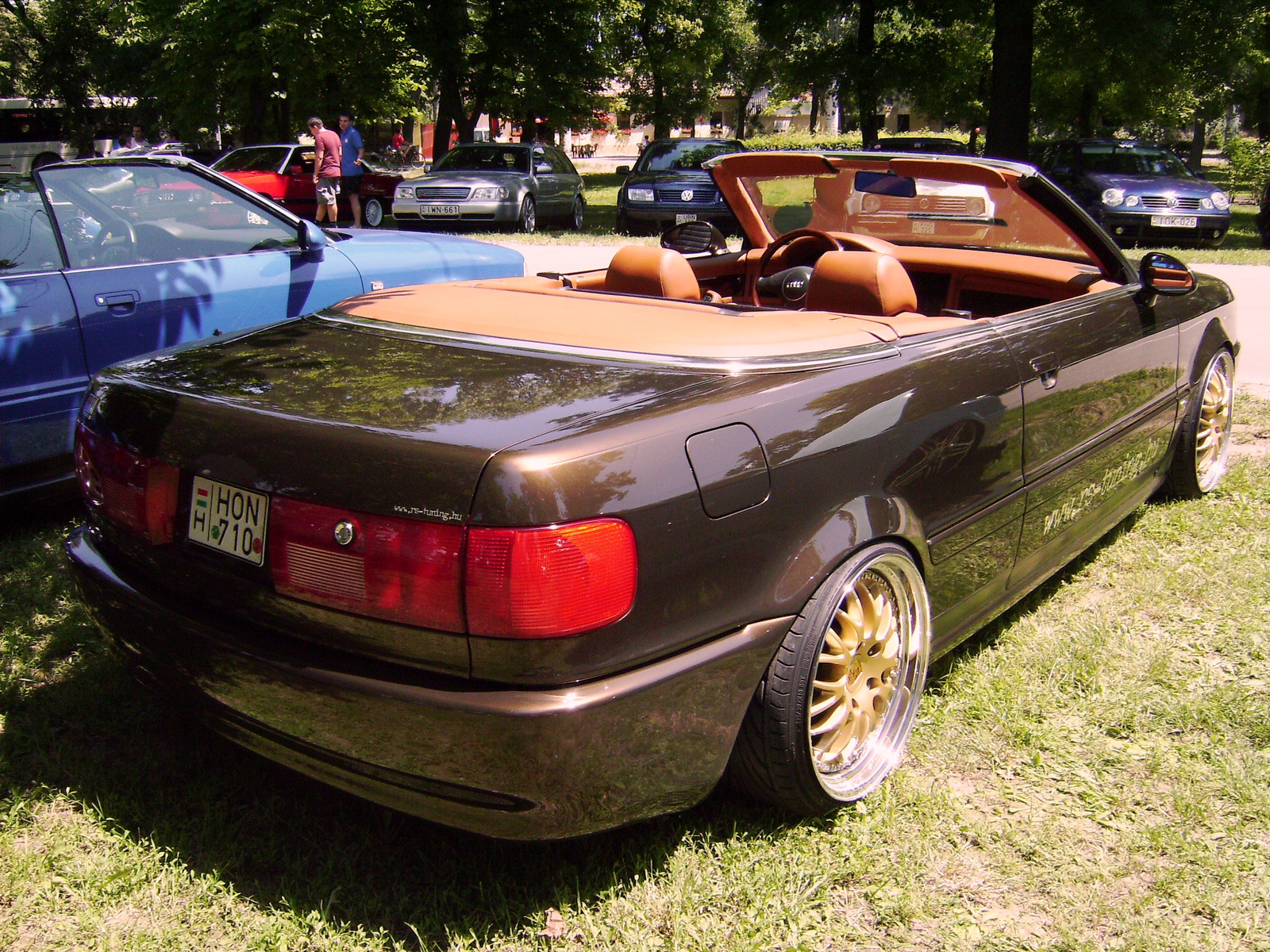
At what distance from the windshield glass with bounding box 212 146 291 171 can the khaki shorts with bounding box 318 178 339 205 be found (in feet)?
8.35

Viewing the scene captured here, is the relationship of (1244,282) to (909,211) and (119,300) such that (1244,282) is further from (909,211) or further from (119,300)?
(119,300)

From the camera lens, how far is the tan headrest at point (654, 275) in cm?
311

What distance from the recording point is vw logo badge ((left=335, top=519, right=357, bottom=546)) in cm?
187

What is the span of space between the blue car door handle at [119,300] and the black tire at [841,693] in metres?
3.29

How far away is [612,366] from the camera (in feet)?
7.51

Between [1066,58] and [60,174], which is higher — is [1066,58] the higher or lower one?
the higher one

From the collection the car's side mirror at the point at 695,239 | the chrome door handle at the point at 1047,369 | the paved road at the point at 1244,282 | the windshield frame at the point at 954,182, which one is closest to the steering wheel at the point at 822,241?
the windshield frame at the point at 954,182

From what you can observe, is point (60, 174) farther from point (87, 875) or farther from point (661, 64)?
point (661, 64)

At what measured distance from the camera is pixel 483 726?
1790mm

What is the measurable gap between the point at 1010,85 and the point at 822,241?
43.8ft

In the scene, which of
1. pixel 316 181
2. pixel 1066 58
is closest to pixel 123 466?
pixel 316 181

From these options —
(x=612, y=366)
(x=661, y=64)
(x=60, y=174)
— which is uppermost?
(x=661, y=64)

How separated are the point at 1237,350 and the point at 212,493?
14.0 feet

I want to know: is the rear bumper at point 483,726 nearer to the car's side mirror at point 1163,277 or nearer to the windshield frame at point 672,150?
the car's side mirror at point 1163,277
